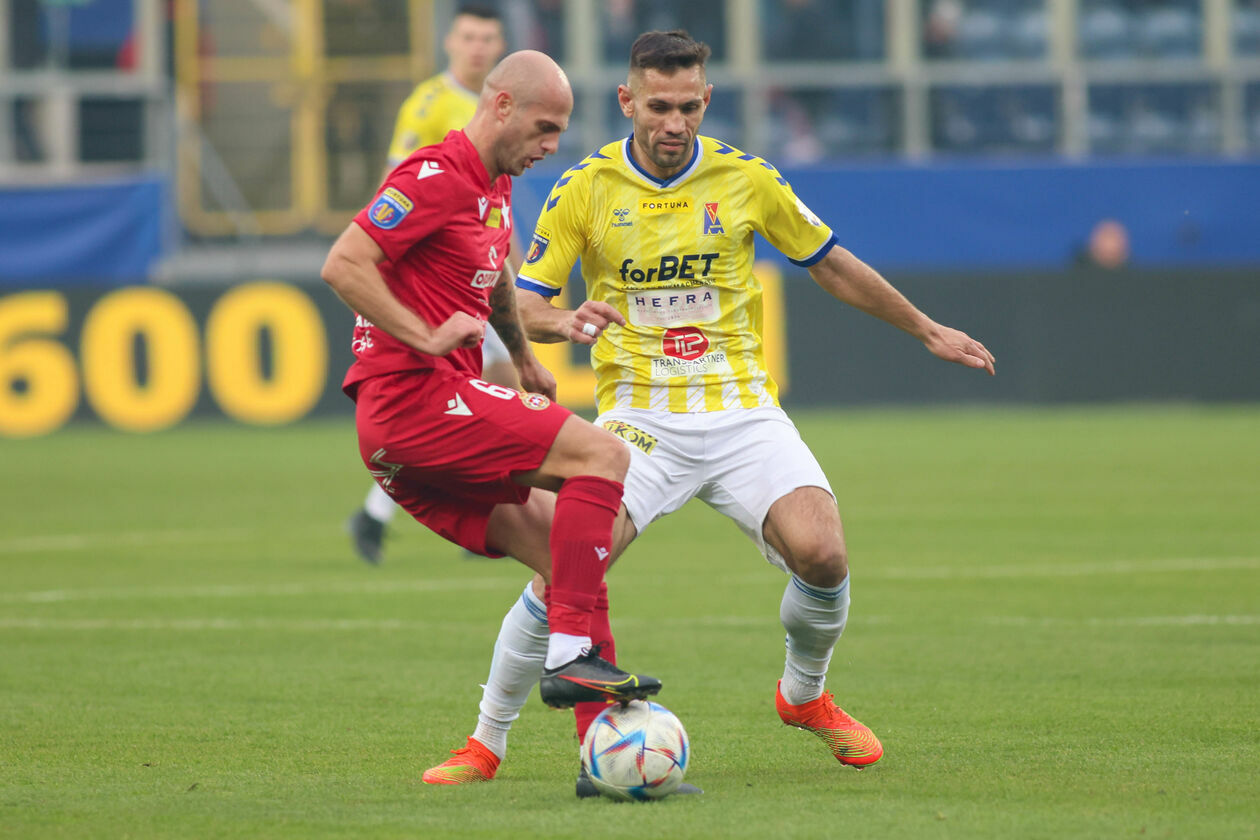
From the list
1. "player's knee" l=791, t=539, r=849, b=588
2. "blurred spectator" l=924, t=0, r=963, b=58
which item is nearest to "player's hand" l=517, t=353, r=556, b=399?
"player's knee" l=791, t=539, r=849, b=588

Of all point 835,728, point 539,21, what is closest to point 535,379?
point 835,728

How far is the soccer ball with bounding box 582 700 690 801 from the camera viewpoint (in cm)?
493

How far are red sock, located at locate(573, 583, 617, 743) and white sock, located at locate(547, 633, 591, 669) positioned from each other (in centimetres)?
36

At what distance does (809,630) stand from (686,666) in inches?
65.0

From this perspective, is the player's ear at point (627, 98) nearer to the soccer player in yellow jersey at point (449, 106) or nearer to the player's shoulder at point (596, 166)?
the player's shoulder at point (596, 166)

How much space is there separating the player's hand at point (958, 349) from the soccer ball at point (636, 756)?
1.52 meters

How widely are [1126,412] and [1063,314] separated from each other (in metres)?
1.32

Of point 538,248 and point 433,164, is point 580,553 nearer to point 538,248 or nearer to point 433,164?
point 433,164

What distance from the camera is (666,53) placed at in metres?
5.68

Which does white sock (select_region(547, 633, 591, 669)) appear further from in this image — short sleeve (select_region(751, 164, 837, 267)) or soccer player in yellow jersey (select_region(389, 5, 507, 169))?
soccer player in yellow jersey (select_region(389, 5, 507, 169))

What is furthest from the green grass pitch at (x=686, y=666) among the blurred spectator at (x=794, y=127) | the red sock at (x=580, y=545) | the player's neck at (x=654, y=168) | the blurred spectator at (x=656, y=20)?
the blurred spectator at (x=656, y=20)

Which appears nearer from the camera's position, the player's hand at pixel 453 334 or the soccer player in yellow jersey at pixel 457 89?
the player's hand at pixel 453 334

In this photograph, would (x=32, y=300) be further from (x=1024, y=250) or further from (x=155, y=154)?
(x=1024, y=250)

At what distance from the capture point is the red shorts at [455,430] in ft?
16.8
